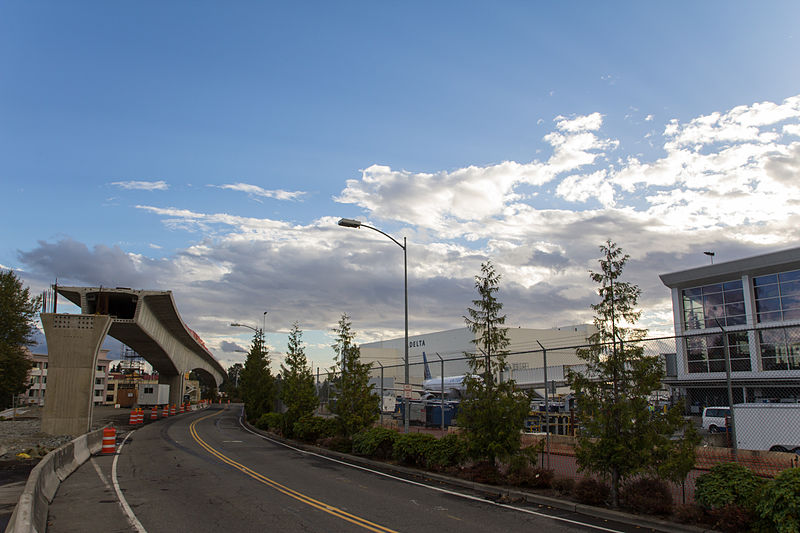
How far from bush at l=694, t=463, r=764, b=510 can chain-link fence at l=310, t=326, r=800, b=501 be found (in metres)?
0.89

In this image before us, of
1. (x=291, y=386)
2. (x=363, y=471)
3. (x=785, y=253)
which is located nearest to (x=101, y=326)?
(x=291, y=386)

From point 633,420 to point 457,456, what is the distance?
5831 mm

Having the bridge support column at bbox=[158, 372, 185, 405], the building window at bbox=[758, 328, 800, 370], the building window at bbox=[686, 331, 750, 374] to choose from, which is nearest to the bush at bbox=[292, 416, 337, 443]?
the building window at bbox=[758, 328, 800, 370]

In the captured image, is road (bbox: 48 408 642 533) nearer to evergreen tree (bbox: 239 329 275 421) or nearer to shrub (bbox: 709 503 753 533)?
shrub (bbox: 709 503 753 533)

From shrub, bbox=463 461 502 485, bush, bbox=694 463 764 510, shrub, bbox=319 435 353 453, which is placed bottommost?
shrub, bbox=319 435 353 453

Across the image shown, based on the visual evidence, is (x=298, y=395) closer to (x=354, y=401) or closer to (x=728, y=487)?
(x=354, y=401)

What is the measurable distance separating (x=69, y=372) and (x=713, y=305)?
4526cm

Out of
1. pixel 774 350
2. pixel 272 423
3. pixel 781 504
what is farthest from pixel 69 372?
pixel 774 350

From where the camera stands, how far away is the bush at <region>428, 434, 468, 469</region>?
625 inches

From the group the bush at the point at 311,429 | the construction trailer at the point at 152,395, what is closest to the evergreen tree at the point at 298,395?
the bush at the point at 311,429

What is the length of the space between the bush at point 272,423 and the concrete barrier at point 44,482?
10934mm

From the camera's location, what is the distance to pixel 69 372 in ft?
110

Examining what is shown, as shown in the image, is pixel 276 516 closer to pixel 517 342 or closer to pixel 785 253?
pixel 785 253

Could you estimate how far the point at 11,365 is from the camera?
2756 inches
